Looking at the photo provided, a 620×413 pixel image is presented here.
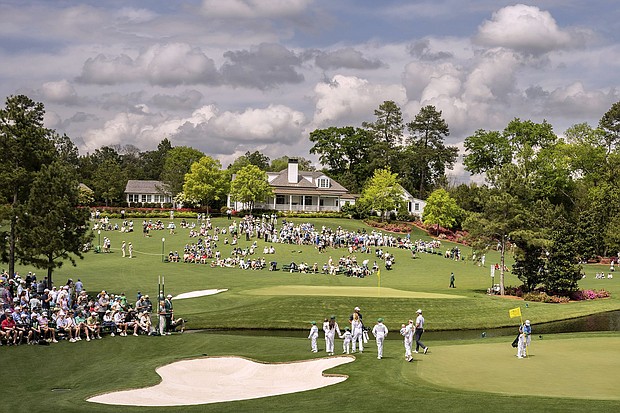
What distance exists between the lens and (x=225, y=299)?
43.4m

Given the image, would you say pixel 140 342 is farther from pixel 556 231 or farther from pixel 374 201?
pixel 374 201

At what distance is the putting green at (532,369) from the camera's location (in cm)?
1948

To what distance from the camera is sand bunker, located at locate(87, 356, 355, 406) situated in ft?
65.6

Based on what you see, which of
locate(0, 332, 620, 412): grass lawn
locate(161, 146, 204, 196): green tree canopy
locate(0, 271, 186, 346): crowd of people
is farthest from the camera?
locate(161, 146, 204, 196): green tree canopy

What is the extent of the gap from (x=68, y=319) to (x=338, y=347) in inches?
464

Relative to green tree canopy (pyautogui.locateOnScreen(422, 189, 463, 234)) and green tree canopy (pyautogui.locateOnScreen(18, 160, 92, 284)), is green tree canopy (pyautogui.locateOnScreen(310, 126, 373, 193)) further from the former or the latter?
green tree canopy (pyautogui.locateOnScreen(18, 160, 92, 284))

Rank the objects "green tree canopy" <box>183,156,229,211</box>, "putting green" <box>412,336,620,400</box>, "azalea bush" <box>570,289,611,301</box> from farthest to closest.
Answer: "green tree canopy" <box>183,156,229,211</box>, "azalea bush" <box>570,289,611,301</box>, "putting green" <box>412,336,620,400</box>

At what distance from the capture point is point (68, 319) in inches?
1108

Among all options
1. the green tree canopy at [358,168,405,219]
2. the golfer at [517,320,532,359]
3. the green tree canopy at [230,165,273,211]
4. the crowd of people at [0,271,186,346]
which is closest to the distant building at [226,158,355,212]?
the green tree canopy at [230,165,273,211]

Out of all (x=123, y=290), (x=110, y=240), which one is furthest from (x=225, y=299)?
(x=110, y=240)

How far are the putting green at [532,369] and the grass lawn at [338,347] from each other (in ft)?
0.14

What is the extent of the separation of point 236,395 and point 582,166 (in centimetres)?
9354

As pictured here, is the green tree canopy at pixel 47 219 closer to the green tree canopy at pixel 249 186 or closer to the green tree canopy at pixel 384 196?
the green tree canopy at pixel 249 186

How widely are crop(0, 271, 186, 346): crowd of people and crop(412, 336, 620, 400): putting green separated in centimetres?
1340
